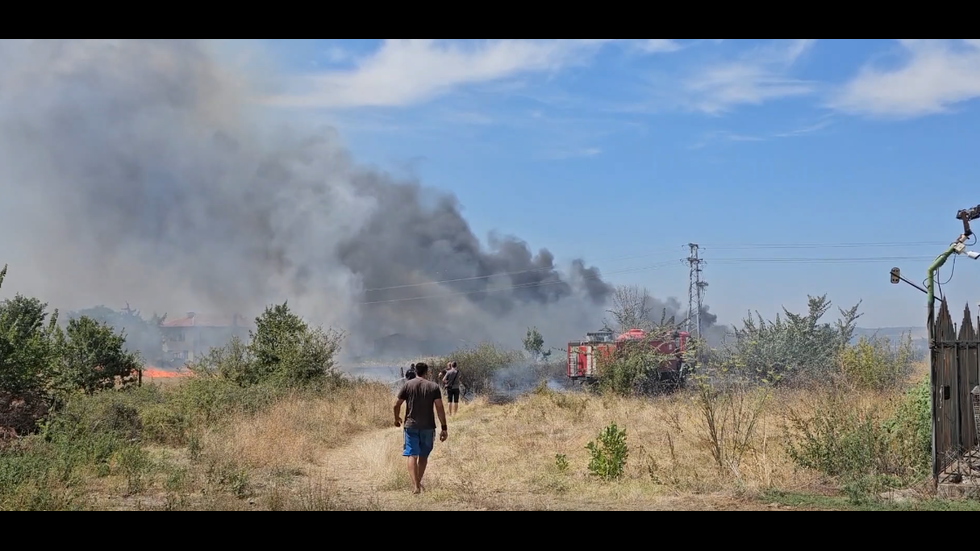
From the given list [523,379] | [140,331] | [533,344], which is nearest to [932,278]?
[523,379]

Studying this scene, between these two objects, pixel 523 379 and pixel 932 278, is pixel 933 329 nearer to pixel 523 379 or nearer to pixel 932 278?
pixel 932 278

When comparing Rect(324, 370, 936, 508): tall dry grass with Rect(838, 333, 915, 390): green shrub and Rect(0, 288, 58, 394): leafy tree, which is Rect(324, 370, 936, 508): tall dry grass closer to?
Rect(838, 333, 915, 390): green shrub

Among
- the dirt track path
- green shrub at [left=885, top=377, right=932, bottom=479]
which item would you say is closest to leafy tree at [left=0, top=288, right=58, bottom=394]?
the dirt track path

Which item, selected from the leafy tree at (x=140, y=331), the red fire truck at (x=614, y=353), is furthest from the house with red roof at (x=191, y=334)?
the red fire truck at (x=614, y=353)

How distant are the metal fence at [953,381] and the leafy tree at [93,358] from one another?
20.2 metres

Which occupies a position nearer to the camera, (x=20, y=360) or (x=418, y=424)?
(x=418, y=424)

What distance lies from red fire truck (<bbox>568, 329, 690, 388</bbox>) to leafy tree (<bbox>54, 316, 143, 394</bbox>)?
14970 mm

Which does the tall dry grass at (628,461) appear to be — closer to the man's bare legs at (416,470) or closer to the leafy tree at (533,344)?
the man's bare legs at (416,470)

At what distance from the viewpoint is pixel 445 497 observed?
1080 cm

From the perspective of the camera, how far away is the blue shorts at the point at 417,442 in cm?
1132

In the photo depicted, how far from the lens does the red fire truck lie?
1166 inches

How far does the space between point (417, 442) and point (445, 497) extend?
870 millimetres
